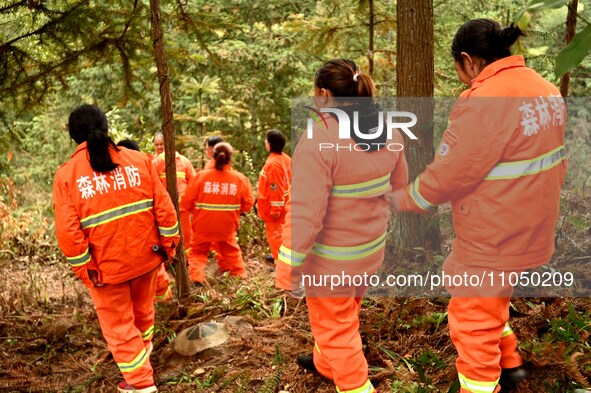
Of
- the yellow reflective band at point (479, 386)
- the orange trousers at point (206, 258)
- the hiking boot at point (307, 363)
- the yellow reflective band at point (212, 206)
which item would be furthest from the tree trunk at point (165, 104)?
the yellow reflective band at point (479, 386)

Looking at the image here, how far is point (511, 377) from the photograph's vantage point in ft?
10.1

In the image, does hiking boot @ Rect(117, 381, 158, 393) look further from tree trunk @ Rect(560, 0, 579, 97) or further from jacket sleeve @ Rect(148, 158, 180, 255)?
tree trunk @ Rect(560, 0, 579, 97)

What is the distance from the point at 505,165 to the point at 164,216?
2.60 metres

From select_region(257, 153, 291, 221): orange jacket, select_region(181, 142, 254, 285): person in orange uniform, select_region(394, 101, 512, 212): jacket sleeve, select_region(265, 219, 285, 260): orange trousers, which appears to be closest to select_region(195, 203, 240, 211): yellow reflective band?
select_region(181, 142, 254, 285): person in orange uniform

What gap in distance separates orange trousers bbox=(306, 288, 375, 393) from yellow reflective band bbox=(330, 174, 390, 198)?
23.5 inches

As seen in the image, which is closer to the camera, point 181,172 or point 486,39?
point 486,39

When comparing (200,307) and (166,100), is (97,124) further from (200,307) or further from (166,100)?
(200,307)

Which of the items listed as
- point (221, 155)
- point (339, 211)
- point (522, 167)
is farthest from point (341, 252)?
point (221, 155)

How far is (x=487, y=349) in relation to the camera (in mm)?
2744

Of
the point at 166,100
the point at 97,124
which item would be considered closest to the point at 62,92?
the point at 166,100

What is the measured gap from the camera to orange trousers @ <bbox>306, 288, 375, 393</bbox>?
3.13 meters

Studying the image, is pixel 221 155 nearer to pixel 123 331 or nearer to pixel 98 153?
pixel 98 153

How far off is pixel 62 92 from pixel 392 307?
4.09 meters

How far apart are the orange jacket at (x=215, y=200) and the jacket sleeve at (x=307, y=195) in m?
4.19
